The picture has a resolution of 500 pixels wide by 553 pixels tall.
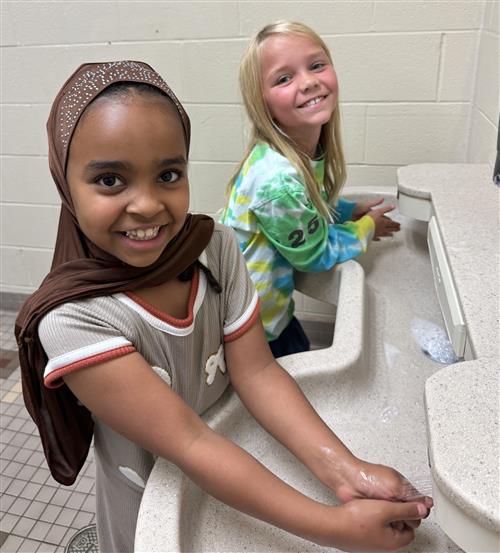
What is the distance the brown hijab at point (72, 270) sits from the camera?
2.08 ft

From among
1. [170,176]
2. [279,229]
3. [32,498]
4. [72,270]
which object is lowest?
[32,498]

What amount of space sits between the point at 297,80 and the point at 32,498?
1.32 meters

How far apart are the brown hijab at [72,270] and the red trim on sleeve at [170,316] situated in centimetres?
2

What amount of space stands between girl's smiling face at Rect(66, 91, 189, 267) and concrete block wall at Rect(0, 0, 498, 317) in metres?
0.95

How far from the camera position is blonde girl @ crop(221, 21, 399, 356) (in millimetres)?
1096

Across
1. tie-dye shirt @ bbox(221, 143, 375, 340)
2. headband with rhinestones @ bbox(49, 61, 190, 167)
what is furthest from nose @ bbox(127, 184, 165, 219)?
tie-dye shirt @ bbox(221, 143, 375, 340)

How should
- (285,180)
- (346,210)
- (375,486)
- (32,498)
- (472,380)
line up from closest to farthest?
(472,380), (375,486), (285,180), (346,210), (32,498)

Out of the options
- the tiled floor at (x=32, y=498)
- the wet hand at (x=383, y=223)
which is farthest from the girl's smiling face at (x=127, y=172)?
the tiled floor at (x=32, y=498)

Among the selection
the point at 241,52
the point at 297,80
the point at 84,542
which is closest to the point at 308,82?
the point at 297,80

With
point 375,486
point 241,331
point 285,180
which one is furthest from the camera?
point 285,180

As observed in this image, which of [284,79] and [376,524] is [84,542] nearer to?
[376,524]

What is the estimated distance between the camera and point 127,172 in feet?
2.00

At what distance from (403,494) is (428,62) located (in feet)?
4.12

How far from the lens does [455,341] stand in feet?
2.39
